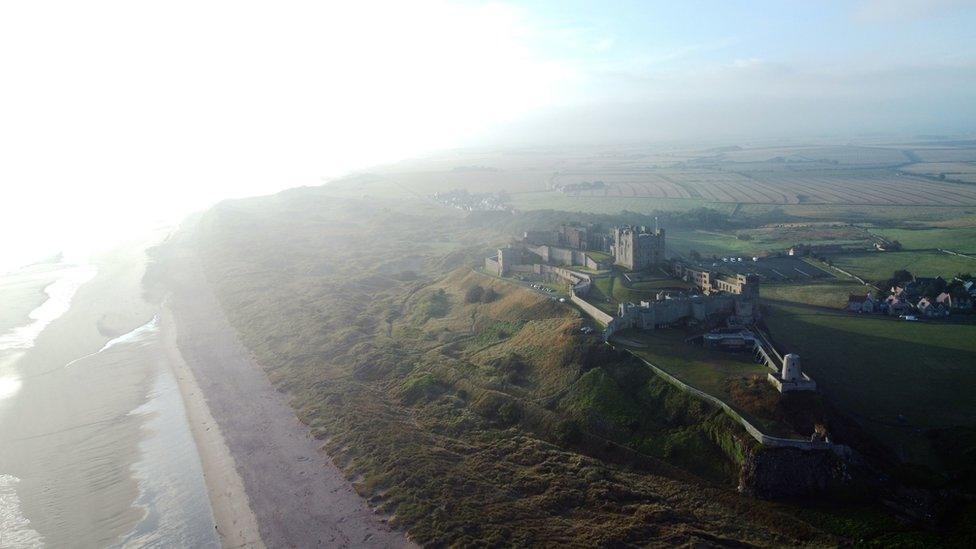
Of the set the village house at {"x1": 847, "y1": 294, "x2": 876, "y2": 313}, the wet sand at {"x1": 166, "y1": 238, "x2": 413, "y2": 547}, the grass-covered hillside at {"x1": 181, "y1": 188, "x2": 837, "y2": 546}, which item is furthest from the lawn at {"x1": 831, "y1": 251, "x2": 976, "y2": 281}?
the wet sand at {"x1": 166, "y1": 238, "x2": 413, "y2": 547}

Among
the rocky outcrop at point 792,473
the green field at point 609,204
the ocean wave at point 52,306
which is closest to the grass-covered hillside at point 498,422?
the rocky outcrop at point 792,473

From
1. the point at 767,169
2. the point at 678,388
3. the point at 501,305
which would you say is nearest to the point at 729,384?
the point at 678,388

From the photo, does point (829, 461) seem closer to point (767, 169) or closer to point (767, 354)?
point (767, 354)

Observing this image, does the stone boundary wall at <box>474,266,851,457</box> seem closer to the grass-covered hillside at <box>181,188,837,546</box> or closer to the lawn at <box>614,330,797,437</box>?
the lawn at <box>614,330,797,437</box>

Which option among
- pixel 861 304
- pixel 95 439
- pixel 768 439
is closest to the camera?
pixel 768 439

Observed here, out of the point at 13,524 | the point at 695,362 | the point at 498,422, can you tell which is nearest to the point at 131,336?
the point at 13,524

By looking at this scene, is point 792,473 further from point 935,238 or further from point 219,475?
point 935,238
